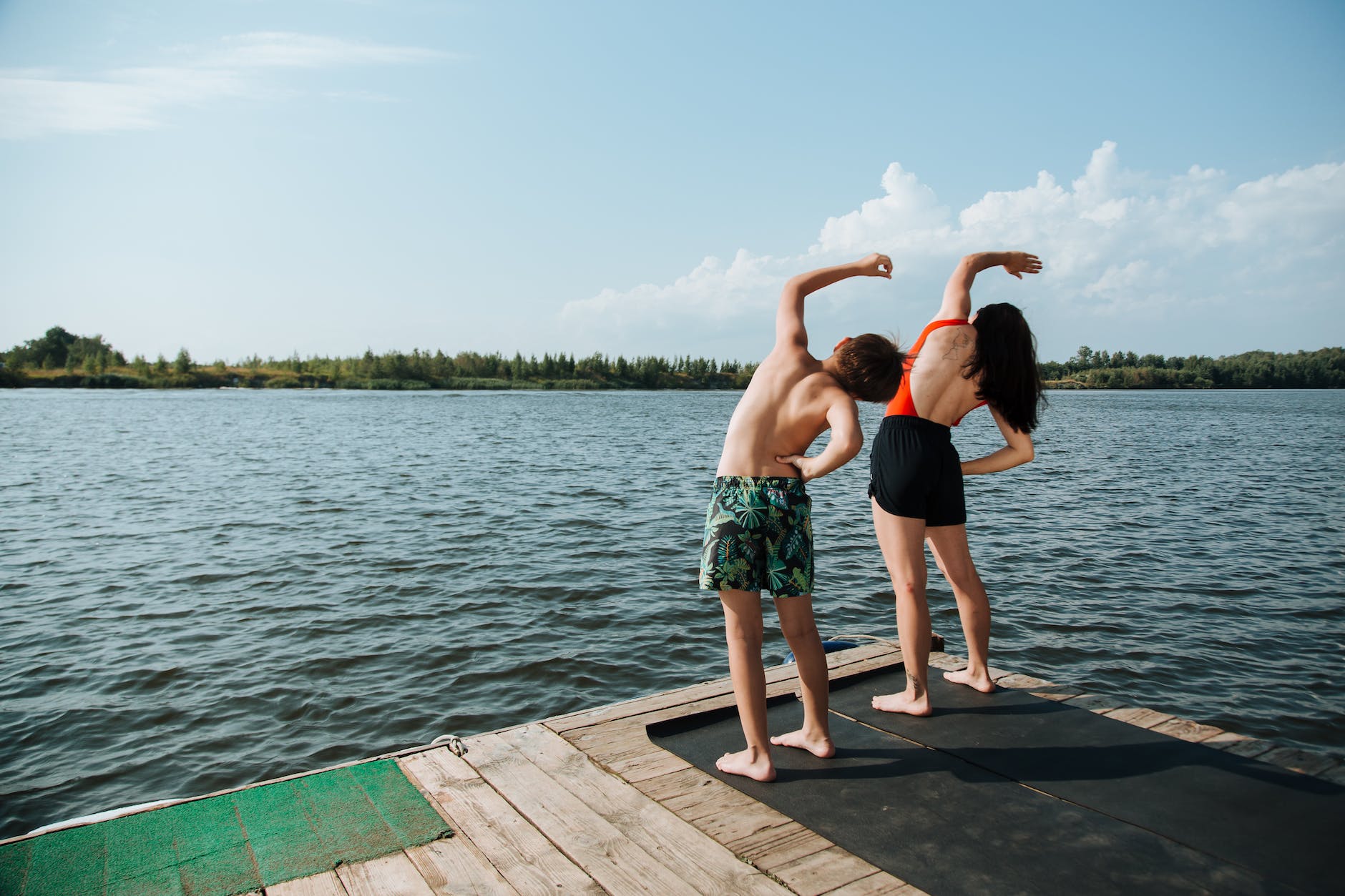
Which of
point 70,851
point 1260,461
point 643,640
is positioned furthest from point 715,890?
point 1260,461

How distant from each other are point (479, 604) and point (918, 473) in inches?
253

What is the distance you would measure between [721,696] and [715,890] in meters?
1.71

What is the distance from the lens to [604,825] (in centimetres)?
307

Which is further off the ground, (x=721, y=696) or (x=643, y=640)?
(x=721, y=696)

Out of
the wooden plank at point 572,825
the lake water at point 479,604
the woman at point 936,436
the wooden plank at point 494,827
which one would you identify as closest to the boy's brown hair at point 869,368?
the woman at point 936,436

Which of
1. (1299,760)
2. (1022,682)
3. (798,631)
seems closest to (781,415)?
(798,631)

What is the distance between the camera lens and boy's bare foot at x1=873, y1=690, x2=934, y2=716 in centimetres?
409

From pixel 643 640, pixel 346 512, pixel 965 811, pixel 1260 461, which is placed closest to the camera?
pixel 965 811

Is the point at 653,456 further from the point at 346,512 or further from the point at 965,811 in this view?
the point at 965,811

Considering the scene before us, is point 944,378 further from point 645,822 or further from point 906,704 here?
point 645,822

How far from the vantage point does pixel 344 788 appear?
11.0 ft

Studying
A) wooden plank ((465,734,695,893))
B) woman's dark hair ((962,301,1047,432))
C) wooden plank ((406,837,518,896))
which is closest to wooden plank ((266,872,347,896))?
wooden plank ((406,837,518,896))

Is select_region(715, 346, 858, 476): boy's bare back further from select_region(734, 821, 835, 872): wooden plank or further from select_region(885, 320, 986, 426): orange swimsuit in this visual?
select_region(734, 821, 835, 872): wooden plank

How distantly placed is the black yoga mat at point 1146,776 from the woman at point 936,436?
30 centimetres
